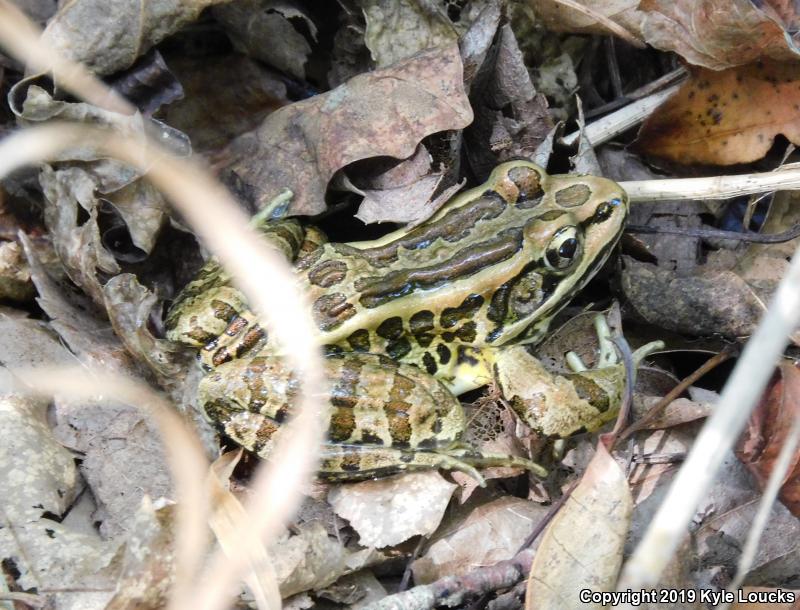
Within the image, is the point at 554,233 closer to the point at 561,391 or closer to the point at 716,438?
the point at 561,391

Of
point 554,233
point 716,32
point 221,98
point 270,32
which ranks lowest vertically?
point 554,233

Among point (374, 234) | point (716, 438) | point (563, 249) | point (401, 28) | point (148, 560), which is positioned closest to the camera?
point (716, 438)

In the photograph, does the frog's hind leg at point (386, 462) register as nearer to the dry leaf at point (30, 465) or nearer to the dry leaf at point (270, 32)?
the dry leaf at point (30, 465)

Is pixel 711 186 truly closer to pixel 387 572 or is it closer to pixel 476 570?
pixel 476 570

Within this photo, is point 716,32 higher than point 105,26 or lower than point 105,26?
lower

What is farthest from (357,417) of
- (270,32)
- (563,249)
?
(270,32)

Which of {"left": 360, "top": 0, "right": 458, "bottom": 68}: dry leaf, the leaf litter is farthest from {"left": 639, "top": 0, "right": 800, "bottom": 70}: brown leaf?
{"left": 360, "top": 0, "right": 458, "bottom": 68}: dry leaf

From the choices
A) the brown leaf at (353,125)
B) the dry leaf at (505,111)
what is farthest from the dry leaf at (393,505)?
the dry leaf at (505,111)

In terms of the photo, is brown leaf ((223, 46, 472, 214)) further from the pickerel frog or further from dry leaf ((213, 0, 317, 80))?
dry leaf ((213, 0, 317, 80))
